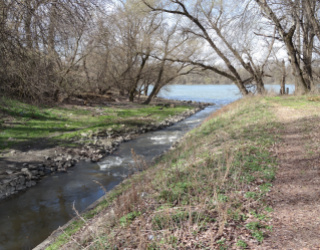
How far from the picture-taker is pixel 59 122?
49.6 feet

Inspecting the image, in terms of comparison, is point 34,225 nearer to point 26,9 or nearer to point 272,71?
point 26,9

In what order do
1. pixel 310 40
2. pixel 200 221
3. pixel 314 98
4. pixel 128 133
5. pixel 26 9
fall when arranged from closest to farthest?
1. pixel 200 221
2. pixel 26 9
3. pixel 314 98
4. pixel 128 133
5. pixel 310 40

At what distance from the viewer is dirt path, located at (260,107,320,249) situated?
325cm

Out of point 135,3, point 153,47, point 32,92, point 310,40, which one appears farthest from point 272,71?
point 32,92

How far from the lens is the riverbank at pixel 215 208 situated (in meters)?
3.50

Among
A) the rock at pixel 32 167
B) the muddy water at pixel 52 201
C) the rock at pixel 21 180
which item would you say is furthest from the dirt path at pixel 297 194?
the rock at pixel 32 167

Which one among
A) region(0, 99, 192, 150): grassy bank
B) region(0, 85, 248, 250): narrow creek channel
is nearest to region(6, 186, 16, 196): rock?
region(0, 85, 248, 250): narrow creek channel

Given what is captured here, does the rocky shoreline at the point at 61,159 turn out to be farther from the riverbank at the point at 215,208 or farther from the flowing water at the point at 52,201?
the riverbank at the point at 215,208

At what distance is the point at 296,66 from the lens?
15.1 metres

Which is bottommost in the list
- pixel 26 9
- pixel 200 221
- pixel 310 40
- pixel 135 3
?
pixel 200 221

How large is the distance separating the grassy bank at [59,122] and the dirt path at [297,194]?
653 cm

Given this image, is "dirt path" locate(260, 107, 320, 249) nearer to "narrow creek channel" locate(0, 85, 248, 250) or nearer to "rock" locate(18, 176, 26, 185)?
"narrow creek channel" locate(0, 85, 248, 250)

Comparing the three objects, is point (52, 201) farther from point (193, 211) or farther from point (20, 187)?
point (193, 211)

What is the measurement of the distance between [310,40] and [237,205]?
1642 cm
